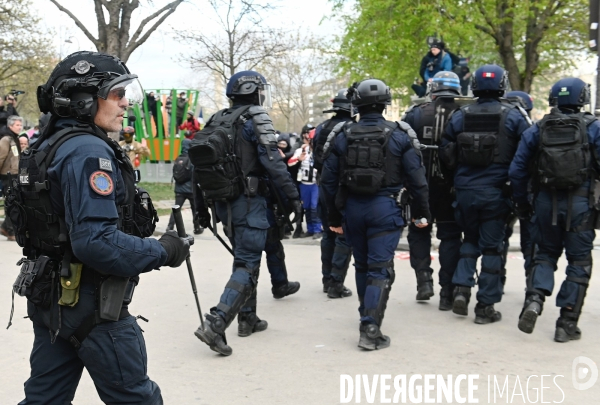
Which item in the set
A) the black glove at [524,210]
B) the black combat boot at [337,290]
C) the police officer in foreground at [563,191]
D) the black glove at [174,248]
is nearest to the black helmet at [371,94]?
the police officer in foreground at [563,191]

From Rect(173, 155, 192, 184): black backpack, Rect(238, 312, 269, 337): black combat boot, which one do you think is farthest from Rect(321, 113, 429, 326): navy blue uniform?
Rect(173, 155, 192, 184): black backpack

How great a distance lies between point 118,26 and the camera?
18188mm

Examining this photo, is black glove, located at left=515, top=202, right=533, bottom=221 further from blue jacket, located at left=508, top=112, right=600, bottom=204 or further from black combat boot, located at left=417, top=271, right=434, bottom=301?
black combat boot, located at left=417, top=271, right=434, bottom=301

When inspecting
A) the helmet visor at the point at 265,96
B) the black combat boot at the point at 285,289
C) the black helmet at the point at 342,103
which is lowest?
the black combat boot at the point at 285,289

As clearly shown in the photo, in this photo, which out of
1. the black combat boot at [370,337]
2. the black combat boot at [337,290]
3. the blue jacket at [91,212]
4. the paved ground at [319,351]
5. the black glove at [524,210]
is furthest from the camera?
the black combat boot at [337,290]

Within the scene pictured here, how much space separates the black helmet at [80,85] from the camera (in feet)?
9.61

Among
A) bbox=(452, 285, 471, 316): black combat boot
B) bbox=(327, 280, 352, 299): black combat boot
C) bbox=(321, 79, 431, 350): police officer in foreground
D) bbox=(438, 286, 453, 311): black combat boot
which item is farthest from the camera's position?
bbox=(327, 280, 352, 299): black combat boot

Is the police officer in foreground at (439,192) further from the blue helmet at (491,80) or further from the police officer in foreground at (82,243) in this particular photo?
the police officer in foreground at (82,243)

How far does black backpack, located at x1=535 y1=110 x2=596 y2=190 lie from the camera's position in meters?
5.52

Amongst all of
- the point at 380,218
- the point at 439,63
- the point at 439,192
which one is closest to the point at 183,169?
the point at 439,63

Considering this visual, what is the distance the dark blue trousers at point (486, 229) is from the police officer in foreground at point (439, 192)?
17.0 inches

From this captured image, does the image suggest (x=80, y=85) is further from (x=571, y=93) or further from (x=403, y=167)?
(x=571, y=93)

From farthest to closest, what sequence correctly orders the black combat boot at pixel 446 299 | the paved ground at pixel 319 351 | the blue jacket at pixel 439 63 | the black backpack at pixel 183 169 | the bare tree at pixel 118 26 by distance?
the bare tree at pixel 118 26 → the blue jacket at pixel 439 63 → the black backpack at pixel 183 169 → the black combat boot at pixel 446 299 → the paved ground at pixel 319 351

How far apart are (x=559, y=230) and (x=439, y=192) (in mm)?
1547
